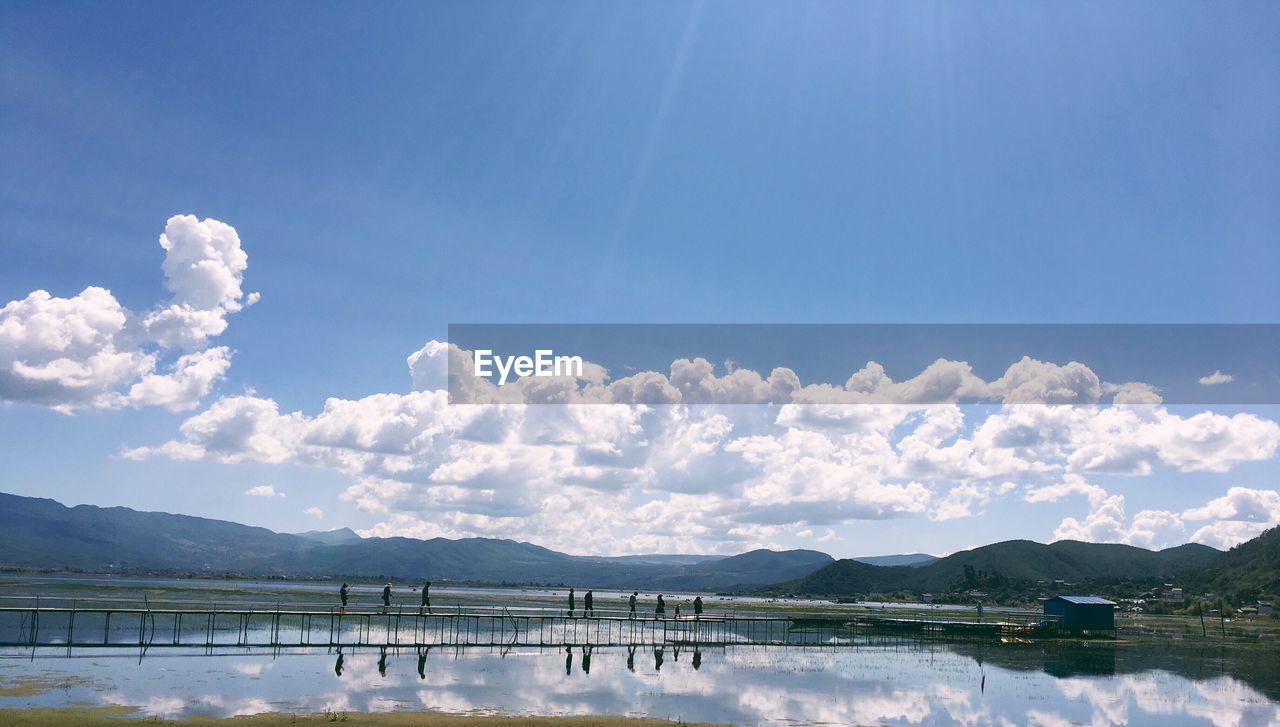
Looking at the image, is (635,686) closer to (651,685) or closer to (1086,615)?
(651,685)

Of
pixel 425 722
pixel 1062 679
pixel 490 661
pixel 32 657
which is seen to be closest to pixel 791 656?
pixel 1062 679

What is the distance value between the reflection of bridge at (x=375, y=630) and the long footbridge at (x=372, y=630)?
3.0 inches

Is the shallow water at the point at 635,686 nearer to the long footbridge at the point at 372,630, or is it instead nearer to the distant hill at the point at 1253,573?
the long footbridge at the point at 372,630

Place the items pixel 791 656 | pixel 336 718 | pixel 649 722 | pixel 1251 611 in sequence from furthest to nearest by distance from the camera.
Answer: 1. pixel 1251 611
2. pixel 791 656
3. pixel 649 722
4. pixel 336 718

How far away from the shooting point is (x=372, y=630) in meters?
63.5

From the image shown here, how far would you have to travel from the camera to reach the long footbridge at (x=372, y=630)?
53188 millimetres

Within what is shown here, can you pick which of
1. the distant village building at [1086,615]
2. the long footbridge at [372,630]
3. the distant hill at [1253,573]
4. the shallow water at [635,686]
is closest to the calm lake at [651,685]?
the shallow water at [635,686]

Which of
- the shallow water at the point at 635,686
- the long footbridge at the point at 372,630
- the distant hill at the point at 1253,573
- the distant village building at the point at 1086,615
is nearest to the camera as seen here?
the shallow water at the point at 635,686

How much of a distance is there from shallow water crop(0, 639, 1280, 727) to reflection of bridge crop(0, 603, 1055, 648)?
492 centimetres

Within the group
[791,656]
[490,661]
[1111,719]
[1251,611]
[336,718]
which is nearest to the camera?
[336,718]

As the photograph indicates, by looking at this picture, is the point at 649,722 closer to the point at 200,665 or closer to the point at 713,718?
the point at 713,718

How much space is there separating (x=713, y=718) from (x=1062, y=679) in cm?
2787

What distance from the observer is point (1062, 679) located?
167 ft

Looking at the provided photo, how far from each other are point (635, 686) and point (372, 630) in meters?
29.3
